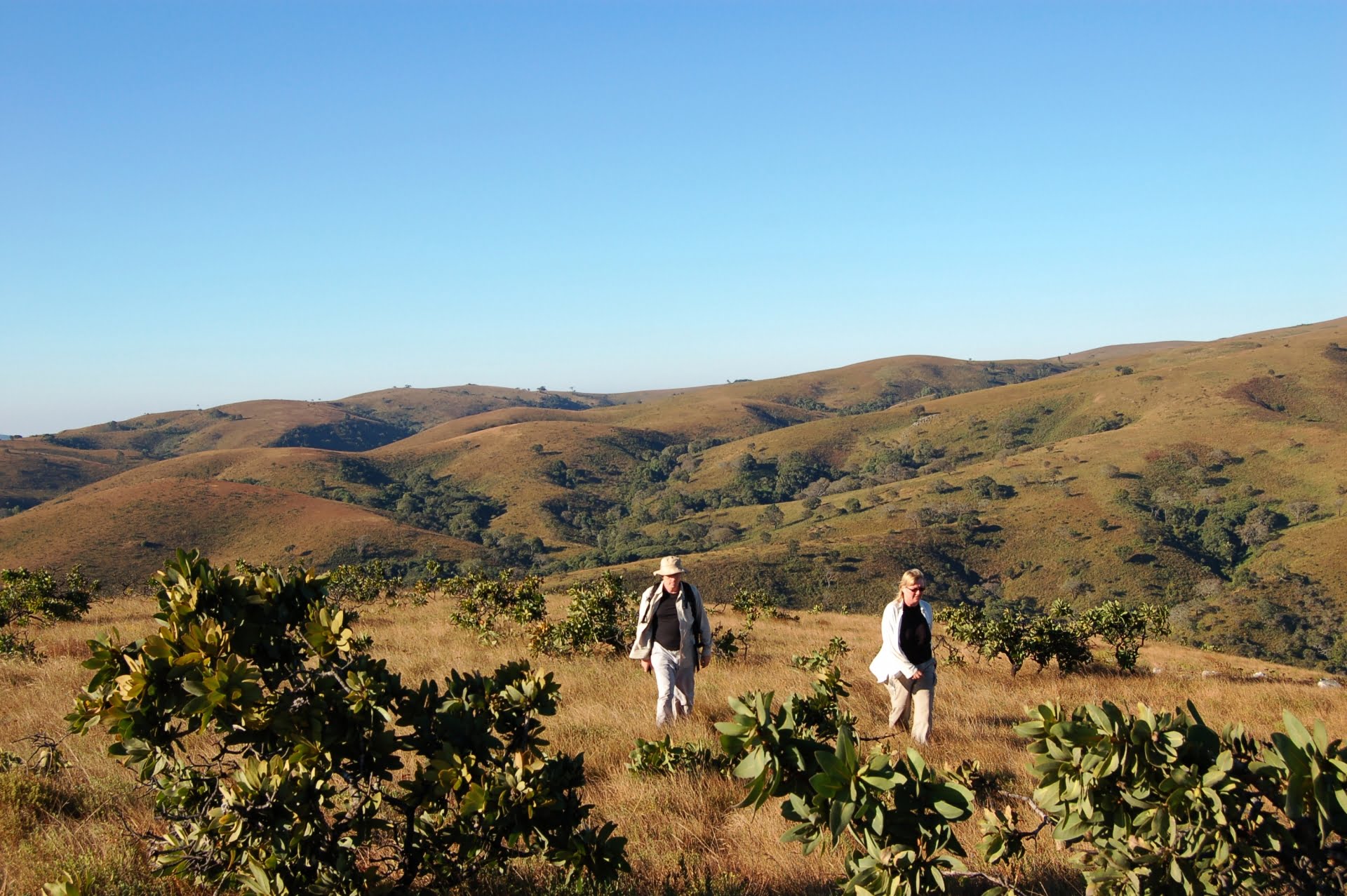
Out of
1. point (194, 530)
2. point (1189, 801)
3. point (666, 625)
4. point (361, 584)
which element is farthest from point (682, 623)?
point (194, 530)

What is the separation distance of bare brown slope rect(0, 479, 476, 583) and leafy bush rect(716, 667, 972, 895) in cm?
7914

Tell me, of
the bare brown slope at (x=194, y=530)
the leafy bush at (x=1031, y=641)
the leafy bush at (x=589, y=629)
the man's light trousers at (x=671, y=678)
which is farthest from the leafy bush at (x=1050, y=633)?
the bare brown slope at (x=194, y=530)

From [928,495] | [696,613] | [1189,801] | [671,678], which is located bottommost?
[928,495]

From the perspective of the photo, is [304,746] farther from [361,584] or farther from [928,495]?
[928,495]

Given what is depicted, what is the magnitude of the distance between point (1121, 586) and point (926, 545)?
17.8 meters

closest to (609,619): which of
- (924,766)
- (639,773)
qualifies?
(639,773)

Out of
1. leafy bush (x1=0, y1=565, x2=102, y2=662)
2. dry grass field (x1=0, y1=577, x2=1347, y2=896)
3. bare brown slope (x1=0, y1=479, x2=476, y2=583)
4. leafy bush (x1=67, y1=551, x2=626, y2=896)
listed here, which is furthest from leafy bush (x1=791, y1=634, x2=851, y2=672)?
bare brown slope (x1=0, y1=479, x2=476, y2=583)

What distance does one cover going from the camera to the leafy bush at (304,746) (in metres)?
2.95

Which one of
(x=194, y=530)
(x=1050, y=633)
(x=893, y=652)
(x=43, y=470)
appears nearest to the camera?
(x=893, y=652)

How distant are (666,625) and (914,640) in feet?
7.22

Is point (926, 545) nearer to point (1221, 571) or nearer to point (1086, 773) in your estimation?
point (1221, 571)

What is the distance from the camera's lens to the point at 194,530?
8388 cm

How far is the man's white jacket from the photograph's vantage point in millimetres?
7137

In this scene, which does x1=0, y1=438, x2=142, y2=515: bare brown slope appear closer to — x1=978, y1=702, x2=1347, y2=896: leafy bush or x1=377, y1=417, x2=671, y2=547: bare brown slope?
x1=377, y1=417, x2=671, y2=547: bare brown slope
